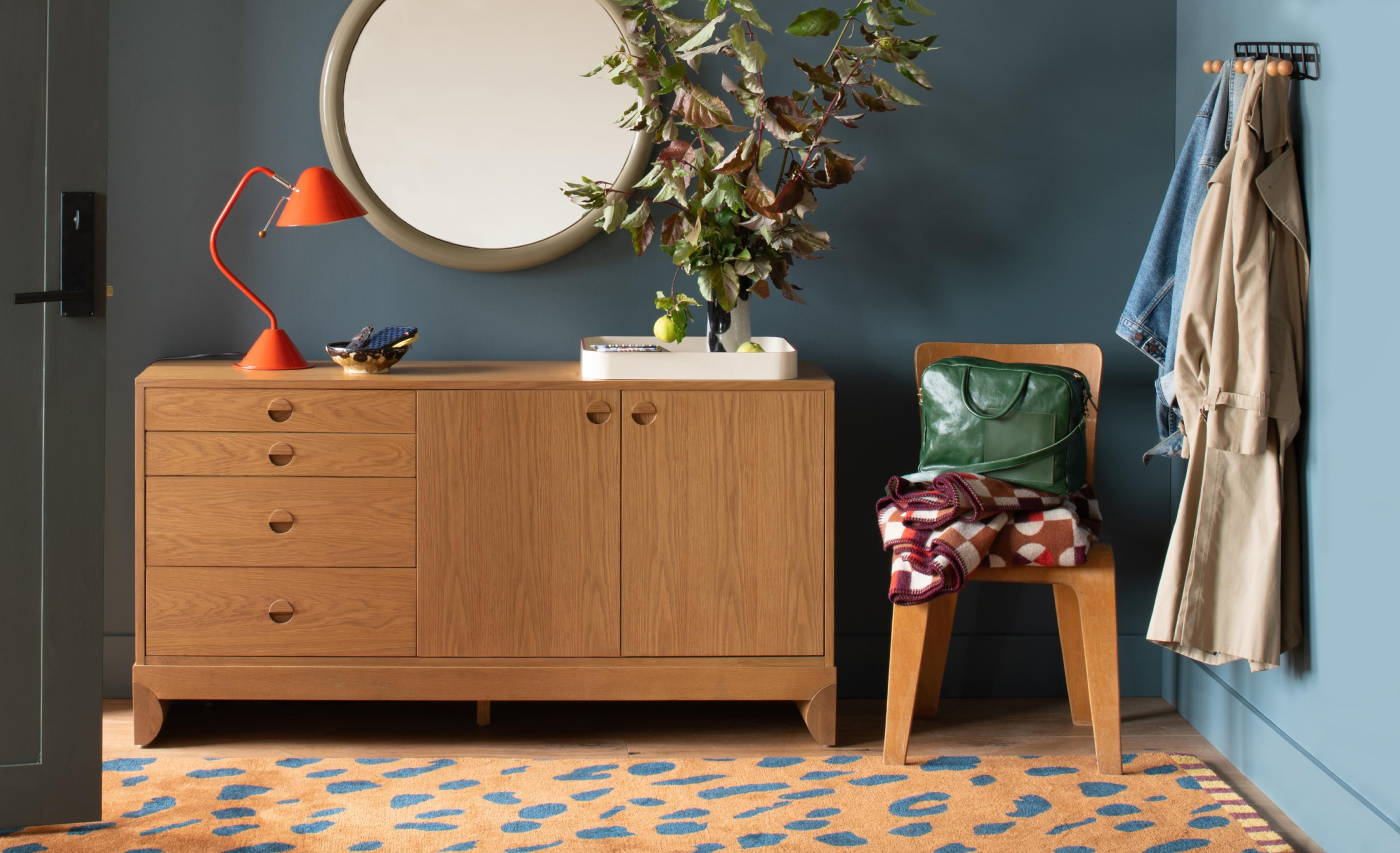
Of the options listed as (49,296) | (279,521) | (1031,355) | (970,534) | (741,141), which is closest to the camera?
(49,296)

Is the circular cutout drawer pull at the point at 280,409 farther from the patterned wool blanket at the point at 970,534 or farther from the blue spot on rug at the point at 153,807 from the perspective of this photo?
the patterned wool blanket at the point at 970,534

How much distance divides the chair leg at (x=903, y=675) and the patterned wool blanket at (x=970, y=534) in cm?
5

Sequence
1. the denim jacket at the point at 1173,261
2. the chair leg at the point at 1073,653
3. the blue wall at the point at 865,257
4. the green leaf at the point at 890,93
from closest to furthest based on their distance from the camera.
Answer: the denim jacket at the point at 1173,261 → the green leaf at the point at 890,93 → the chair leg at the point at 1073,653 → the blue wall at the point at 865,257

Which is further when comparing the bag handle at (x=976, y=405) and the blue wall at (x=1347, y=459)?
the bag handle at (x=976, y=405)

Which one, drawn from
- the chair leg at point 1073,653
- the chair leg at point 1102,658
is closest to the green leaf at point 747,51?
the chair leg at point 1102,658

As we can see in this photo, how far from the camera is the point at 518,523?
232 cm

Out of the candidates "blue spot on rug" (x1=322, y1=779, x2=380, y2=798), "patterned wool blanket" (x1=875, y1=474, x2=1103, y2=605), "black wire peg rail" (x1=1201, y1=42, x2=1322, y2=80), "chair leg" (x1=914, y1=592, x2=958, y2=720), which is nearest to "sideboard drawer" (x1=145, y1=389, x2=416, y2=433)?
"blue spot on rug" (x1=322, y1=779, x2=380, y2=798)

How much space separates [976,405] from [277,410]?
4.67 feet

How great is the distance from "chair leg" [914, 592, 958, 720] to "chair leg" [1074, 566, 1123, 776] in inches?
15.0

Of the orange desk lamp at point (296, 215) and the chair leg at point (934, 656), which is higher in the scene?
the orange desk lamp at point (296, 215)

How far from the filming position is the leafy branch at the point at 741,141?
225 cm

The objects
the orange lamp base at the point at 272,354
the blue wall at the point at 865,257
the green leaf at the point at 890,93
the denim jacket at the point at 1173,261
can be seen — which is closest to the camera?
the denim jacket at the point at 1173,261

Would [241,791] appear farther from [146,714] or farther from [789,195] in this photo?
[789,195]

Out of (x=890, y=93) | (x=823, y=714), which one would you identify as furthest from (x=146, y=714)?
(x=890, y=93)
